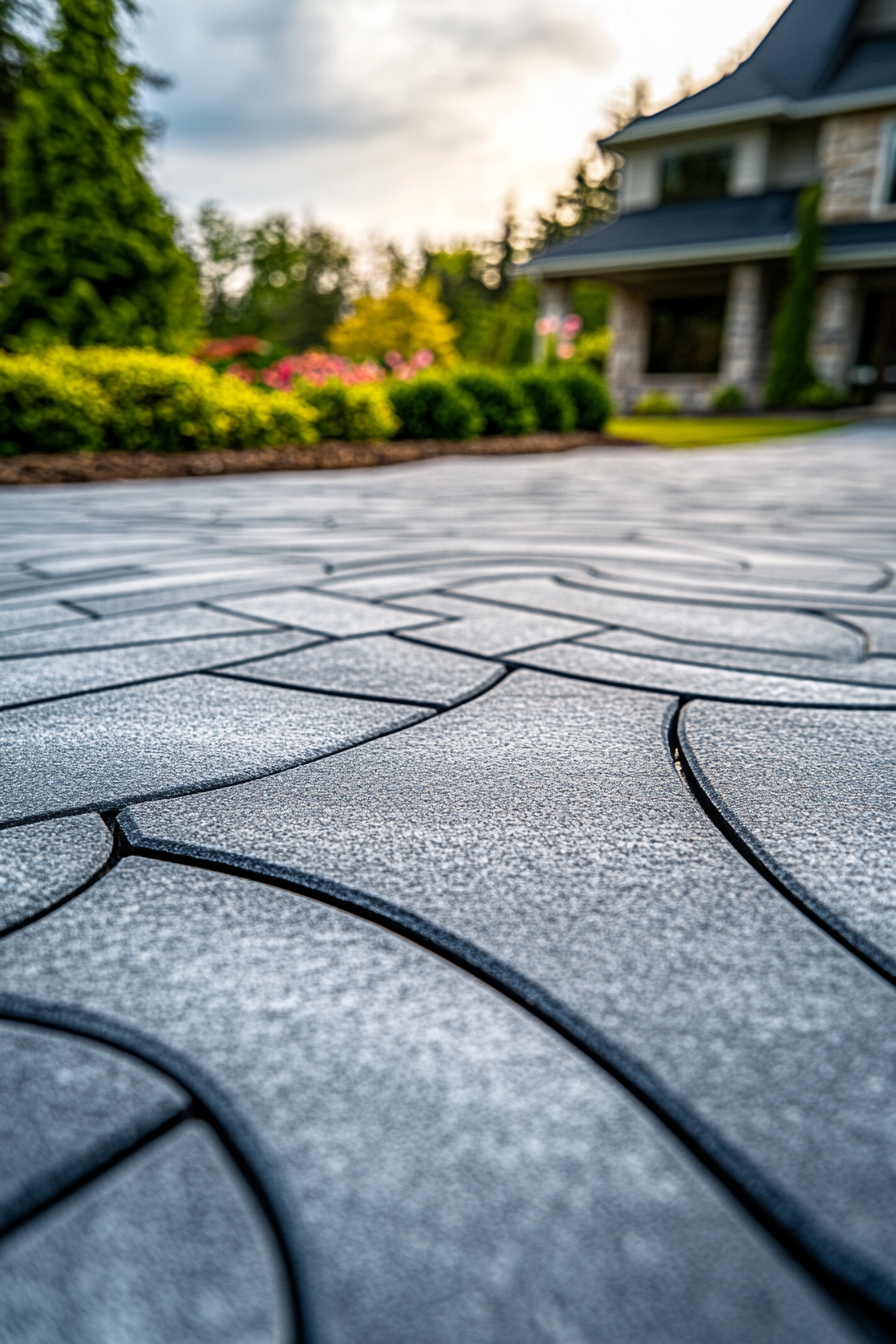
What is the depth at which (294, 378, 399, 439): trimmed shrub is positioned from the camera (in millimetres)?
9375

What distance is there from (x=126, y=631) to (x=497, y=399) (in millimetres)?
9537

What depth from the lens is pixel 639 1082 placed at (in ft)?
2.27

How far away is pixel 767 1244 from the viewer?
56 cm

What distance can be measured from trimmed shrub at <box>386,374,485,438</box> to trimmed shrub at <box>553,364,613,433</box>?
228cm

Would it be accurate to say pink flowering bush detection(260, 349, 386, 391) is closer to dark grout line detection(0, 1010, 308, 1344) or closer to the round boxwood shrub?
dark grout line detection(0, 1010, 308, 1344)

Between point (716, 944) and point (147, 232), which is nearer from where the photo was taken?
point (716, 944)

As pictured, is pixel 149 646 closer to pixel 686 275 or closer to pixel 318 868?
pixel 318 868

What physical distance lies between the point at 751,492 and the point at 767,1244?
618 cm

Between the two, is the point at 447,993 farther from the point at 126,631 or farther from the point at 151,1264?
the point at 126,631

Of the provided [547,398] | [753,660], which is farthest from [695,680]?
[547,398]

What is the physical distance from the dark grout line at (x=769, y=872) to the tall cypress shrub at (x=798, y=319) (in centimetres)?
1761

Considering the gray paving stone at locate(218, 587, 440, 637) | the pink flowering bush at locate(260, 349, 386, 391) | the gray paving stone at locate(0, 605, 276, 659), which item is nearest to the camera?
the gray paving stone at locate(0, 605, 276, 659)

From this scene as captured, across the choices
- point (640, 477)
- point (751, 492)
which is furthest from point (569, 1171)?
point (640, 477)

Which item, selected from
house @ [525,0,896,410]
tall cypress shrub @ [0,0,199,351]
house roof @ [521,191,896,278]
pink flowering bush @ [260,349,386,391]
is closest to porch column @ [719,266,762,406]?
house @ [525,0,896,410]
